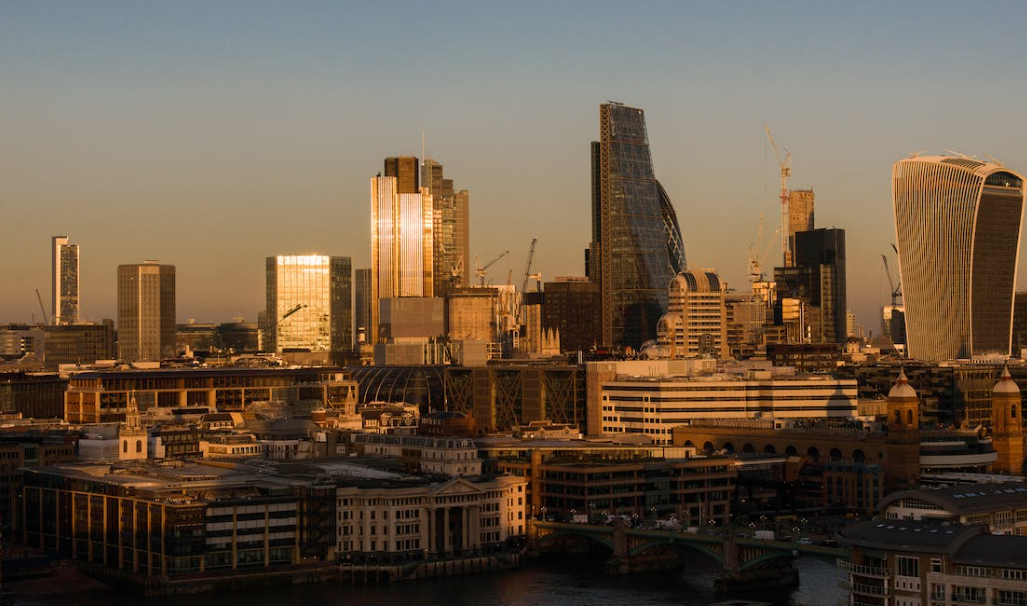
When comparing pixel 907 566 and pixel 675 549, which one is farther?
pixel 675 549

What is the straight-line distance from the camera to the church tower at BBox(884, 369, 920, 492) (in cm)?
15025

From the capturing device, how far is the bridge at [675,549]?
375 feet

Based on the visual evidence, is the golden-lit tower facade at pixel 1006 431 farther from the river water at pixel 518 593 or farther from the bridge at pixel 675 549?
the river water at pixel 518 593

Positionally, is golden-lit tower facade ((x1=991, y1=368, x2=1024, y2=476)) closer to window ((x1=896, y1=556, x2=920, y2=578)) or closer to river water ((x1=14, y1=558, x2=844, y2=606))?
river water ((x1=14, y1=558, x2=844, y2=606))

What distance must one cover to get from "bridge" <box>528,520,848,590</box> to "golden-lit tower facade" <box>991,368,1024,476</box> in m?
42.4

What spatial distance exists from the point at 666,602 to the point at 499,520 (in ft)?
74.2

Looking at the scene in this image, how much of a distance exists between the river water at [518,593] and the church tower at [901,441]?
28013mm

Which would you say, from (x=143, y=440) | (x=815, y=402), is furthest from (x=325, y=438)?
(x=815, y=402)

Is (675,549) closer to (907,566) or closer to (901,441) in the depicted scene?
(901,441)

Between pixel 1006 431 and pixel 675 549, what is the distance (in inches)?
1901

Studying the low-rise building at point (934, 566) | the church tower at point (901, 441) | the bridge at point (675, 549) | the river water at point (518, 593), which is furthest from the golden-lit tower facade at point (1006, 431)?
the low-rise building at point (934, 566)

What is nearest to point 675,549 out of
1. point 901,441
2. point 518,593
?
point 518,593

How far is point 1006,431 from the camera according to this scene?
163m

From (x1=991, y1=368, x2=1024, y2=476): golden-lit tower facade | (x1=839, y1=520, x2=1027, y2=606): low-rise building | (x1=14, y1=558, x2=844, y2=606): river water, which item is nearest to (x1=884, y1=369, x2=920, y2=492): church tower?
(x1=991, y1=368, x2=1024, y2=476): golden-lit tower facade
